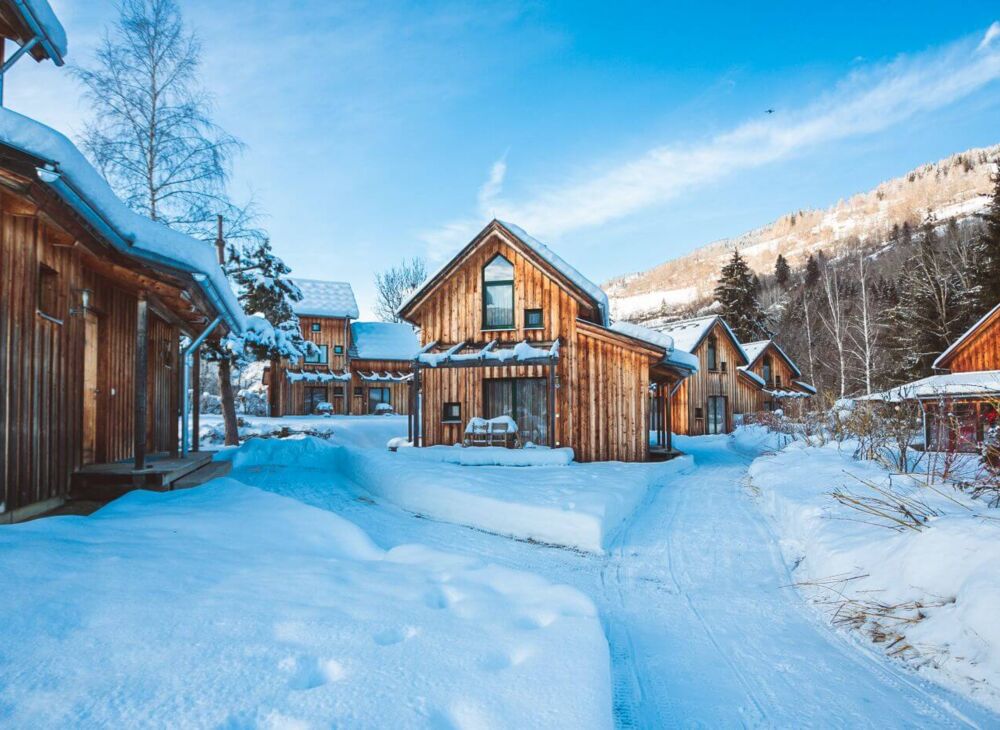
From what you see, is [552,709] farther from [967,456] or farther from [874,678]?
[967,456]

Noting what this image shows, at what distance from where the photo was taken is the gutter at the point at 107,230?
4.13 meters

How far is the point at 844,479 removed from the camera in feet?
23.0

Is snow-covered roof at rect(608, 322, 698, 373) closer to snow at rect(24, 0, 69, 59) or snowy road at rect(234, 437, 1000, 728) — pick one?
snowy road at rect(234, 437, 1000, 728)

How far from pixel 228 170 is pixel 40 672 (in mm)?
14033

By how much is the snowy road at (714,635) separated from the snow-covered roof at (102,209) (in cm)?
398

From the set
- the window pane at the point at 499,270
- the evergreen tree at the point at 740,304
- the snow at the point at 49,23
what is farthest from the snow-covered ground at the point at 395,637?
the evergreen tree at the point at 740,304

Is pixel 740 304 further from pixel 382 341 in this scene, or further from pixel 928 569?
pixel 928 569

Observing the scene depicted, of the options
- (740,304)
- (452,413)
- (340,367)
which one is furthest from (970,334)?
(340,367)

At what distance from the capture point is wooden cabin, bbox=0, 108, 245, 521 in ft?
14.7

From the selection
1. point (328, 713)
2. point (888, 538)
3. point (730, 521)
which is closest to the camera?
point (328, 713)

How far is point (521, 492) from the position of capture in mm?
7535

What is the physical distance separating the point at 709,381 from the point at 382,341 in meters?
19.9

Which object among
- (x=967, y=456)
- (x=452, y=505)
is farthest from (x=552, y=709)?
(x=967, y=456)

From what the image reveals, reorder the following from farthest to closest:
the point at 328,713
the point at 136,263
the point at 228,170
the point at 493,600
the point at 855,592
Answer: the point at 228,170 < the point at 136,263 < the point at 855,592 < the point at 493,600 < the point at 328,713
